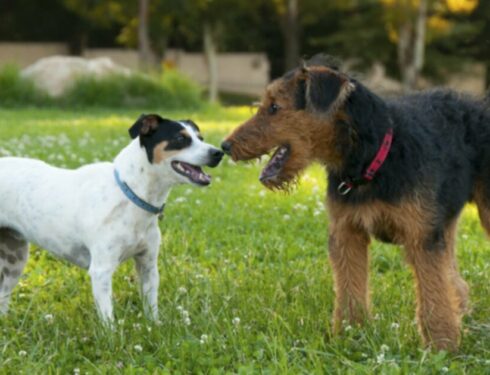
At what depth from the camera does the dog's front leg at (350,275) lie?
505cm

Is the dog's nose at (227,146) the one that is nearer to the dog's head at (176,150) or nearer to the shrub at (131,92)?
the dog's head at (176,150)

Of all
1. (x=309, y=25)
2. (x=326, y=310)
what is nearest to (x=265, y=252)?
(x=326, y=310)

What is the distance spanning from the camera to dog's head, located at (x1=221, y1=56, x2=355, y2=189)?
15.1ft

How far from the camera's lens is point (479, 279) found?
628 centimetres

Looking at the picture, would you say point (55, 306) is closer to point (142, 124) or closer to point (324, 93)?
point (142, 124)

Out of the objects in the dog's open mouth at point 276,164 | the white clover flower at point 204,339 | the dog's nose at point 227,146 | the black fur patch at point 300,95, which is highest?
the black fur patch at point 300,95

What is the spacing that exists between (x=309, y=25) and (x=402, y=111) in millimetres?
39134

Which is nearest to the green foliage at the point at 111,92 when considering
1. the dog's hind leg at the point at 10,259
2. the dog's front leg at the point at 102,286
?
the dog's hind leg at the point at 10,259

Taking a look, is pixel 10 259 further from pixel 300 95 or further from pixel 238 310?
pixel 300 95

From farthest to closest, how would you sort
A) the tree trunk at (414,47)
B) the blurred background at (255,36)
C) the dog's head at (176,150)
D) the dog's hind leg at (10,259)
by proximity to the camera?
1. the blurred background at (255,36)
2. the tree trunk at (414,47)
3. the dog's hind leg at (10,259)
4. the dog's head at (176,150)

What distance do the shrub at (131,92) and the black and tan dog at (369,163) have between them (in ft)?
61.0

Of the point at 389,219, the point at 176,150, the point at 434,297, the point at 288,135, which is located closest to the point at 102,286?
the point at 176,150

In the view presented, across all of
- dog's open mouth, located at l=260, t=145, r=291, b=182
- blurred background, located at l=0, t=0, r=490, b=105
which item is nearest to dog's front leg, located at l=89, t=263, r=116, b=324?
dog's open mouth, located at l=260, t=145, r=291, b=182

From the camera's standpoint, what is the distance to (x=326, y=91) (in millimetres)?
4586
